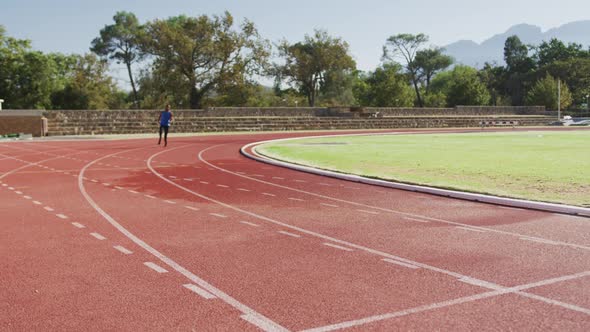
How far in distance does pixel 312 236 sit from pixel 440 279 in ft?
7.36

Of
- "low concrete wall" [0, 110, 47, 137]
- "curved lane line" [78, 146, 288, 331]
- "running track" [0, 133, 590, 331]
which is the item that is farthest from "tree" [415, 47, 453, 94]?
"curved lane line" [78, 146, 288, 331]

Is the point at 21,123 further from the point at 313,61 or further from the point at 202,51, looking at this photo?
the point at 313,61

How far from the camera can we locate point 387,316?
414 centimetres

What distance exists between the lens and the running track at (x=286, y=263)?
13.7ft

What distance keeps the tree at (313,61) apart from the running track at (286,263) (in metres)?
61.3

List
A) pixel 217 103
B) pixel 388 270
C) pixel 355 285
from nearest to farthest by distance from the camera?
1. pixel 355 285
2. pixel 388 270
3. pixel 217 103

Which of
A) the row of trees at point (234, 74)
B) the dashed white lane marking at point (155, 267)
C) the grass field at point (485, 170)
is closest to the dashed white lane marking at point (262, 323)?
the dashed white lane marking at point (155, 267)

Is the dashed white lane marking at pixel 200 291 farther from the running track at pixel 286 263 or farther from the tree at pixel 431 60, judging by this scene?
the tree at pixel 431 60

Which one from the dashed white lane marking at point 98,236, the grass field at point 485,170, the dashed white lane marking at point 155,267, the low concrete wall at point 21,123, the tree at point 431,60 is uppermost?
the tree at point 431,60

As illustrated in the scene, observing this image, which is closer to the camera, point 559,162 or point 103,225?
point 103,225

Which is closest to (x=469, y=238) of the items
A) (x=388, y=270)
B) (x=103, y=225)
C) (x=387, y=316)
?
(x=388, y=270)

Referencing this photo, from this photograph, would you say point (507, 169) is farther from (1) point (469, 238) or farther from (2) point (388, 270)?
(2) point (388, 270)

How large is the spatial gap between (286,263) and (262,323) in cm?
170

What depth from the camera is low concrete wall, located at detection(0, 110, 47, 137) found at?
34625mm
